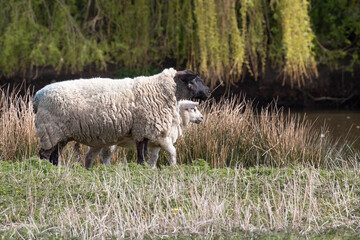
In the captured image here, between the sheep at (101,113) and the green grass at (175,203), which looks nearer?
the green grass at (175,203)

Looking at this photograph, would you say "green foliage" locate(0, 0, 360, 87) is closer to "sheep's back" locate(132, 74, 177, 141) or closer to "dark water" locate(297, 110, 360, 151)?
"dark water" locate(297, 110, 360, 151)

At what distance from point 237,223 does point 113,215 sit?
1.09 metres

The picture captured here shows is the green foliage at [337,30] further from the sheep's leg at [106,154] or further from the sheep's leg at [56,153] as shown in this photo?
the sheep's leg at [56,153]

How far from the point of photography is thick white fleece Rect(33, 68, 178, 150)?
744 centimetres

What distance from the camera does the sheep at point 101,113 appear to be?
7441 millimetres

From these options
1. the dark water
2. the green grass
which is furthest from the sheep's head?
the dark water

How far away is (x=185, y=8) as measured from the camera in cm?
1398

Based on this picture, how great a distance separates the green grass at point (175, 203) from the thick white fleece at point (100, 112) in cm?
54

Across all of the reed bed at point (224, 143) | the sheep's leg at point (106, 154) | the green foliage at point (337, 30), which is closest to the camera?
the sheep's leg at point (106, 154)

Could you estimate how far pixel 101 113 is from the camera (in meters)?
7.50

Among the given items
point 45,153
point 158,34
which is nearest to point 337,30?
point 158,34

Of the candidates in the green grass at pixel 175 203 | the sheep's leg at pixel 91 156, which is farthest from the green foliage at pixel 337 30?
the green grass at pixel 175 203

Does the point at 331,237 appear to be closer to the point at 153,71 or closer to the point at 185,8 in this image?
the point at 185,8

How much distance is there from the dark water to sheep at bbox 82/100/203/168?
4237mm
